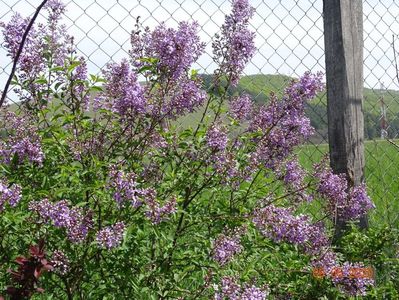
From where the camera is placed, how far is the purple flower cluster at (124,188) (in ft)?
7.31

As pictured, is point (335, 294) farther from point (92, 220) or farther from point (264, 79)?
point (264, 79)

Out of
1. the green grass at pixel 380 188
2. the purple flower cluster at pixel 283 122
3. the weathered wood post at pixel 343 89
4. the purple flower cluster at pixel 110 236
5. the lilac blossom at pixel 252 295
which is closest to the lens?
the lilac blossom at pixel 252 295

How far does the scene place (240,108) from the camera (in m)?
3.10

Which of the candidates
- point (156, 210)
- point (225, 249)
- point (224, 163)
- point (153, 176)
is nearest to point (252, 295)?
point (225, 249)

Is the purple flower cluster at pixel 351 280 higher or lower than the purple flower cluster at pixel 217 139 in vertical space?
lower

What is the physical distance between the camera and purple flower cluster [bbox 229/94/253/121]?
308 centimetres

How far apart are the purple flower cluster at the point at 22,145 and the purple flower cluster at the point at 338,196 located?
52.6 inches

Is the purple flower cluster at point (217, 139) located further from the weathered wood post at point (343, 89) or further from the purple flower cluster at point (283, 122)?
the weathered wood post at point (343, 89)

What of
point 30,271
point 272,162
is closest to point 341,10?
point 272,162

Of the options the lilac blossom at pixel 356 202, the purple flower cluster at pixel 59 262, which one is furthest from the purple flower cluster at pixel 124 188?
the lilac blossom at pixel 356 202

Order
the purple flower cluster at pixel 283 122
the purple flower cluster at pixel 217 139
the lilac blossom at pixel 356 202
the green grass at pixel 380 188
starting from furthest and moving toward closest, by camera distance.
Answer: the green grass at pixel 380 188 < the lilac blossom at pixel 356 202 < the purple flower cluster at pixel 283 122 < the purple flower cluster at pixel 217 139

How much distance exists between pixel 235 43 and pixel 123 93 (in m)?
0.59

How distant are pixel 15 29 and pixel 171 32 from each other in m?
0.62

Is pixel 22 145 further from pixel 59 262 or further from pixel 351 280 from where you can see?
pixel 351 280
